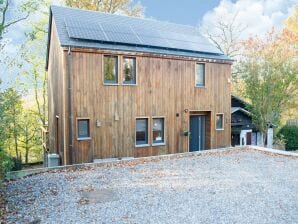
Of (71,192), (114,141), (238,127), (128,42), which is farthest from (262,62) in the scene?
(71,192)

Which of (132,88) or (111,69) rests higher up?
(111,69)

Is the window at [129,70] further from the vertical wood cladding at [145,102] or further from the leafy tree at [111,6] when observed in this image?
the leafy tree at [111,6]

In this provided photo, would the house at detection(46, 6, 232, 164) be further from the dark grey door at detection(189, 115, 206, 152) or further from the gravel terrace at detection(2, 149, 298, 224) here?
the gravel terrace at detection(2, 149, 298, 224)

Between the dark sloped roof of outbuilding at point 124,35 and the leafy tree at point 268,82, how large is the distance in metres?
3.49

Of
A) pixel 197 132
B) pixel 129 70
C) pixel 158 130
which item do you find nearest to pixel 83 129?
pixel 129 70

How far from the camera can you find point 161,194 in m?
6.82

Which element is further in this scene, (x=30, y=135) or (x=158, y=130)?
(x=30, y=135)

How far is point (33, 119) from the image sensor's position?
80.8ft

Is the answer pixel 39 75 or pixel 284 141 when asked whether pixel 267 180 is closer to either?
pixel 284 141

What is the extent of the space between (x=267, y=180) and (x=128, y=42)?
8.71m

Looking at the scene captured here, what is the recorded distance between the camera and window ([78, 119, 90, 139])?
12.1m

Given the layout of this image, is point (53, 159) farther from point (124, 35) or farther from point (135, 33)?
point (135, 33)

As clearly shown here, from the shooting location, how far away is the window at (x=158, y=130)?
46.0 feet

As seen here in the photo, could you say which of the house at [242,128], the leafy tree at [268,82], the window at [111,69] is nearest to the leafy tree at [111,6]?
the leafy tree at [268,82]
